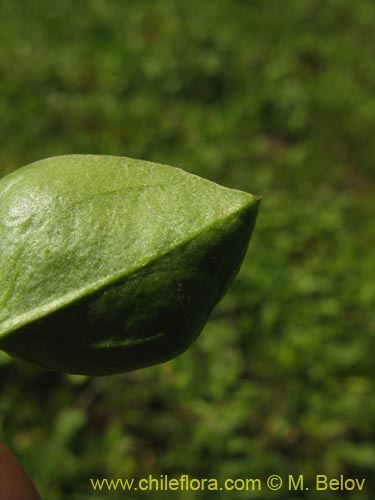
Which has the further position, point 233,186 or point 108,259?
point 233,186

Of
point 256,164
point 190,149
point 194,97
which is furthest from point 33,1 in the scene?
point 256,164

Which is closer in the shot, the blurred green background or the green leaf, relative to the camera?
the green leaf

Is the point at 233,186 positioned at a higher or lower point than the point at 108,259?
lower

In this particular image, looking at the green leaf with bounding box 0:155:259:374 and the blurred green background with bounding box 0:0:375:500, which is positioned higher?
the green leaf with bounding box 0:155:259:374

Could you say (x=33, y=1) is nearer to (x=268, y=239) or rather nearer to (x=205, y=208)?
(x=268, y=239)
